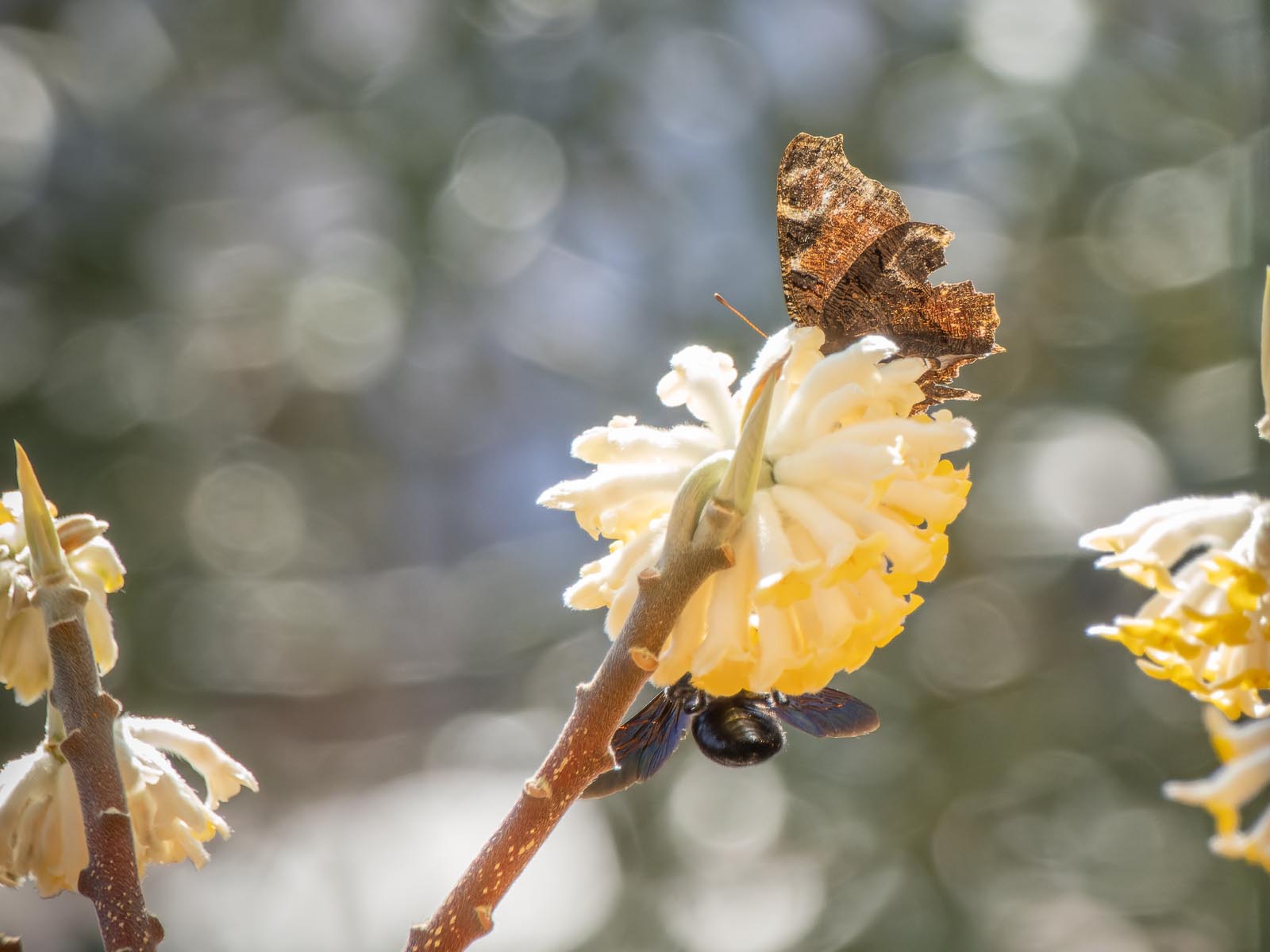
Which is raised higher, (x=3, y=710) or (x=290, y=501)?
(x=290, y=501)

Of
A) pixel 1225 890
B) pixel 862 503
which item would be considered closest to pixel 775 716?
pixel 862 503

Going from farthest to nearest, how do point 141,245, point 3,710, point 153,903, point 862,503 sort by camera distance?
point 141,245, point 3,710, point 153,903, point 862,503

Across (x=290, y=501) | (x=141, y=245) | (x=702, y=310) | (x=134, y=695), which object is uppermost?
(x=141, y=245)

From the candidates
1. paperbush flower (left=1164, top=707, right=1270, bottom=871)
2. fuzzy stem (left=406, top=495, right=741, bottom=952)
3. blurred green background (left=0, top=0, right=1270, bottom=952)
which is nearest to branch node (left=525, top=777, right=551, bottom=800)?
fuzzy stem (left=406, top=495, right=741, bottom=952)

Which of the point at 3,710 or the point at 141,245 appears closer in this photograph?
the point at 3,710

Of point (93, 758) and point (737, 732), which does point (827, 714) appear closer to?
point (737, 732)

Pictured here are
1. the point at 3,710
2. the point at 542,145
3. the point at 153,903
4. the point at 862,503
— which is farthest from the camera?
the point at 542,145

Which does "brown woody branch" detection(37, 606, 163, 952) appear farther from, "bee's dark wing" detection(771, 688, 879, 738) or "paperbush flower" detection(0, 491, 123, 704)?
"bee's dark wing" detection(771, 688, 879, 738)

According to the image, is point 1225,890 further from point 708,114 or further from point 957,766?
point 708,114
